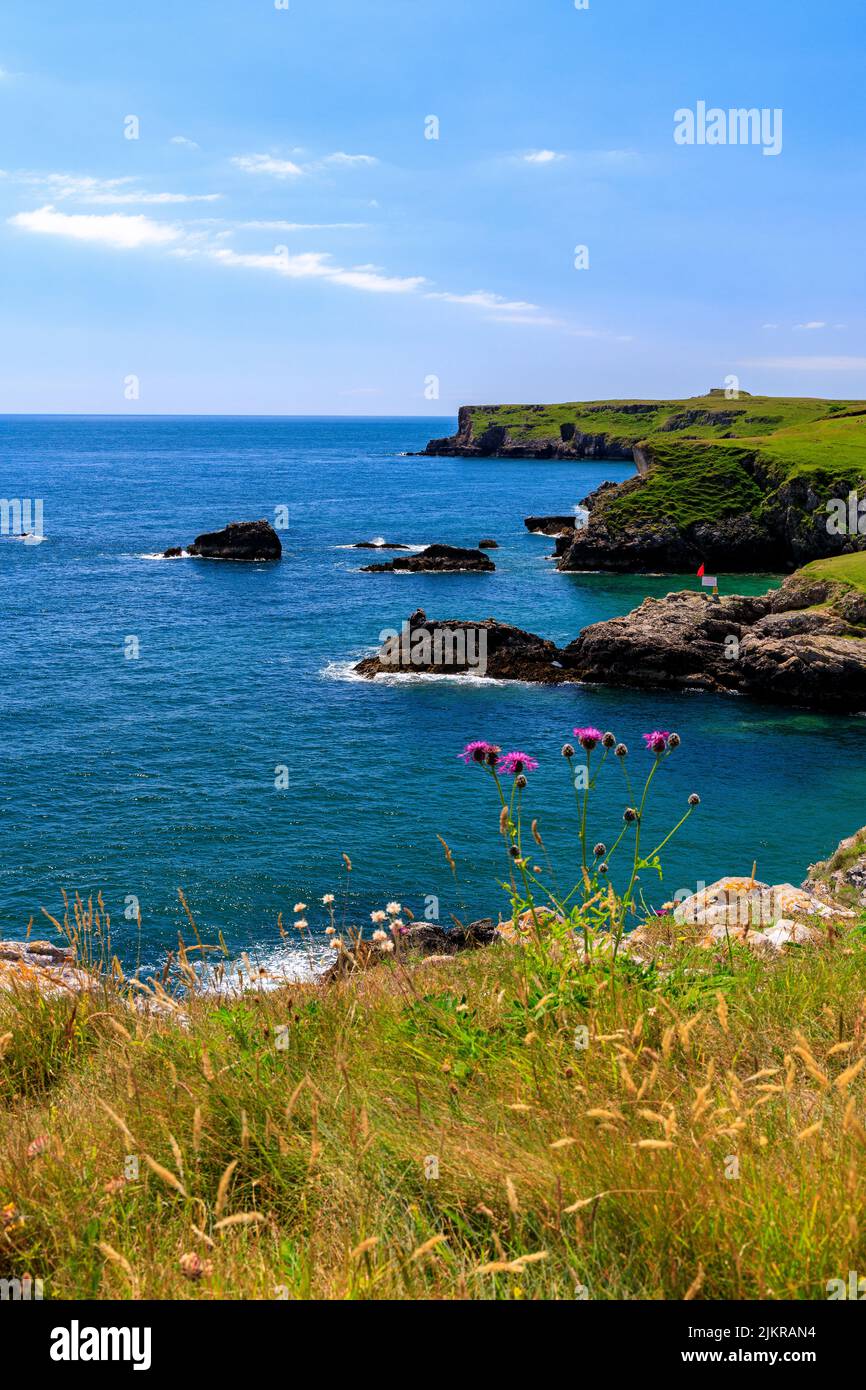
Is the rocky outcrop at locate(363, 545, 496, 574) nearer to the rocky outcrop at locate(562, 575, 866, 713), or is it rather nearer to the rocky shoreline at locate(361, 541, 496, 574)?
the rocky shoreline at locate(361, 541, 496, 574)

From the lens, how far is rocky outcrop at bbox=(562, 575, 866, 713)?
151ft

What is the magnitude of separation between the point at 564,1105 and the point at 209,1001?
308 cm

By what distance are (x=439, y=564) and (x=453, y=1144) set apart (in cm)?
8357

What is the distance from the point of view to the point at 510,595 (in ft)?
245

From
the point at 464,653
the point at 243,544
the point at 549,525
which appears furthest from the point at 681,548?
the point at 464,653

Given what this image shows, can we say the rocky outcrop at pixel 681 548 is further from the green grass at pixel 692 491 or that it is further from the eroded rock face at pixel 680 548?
the green grass at pixel 692 491

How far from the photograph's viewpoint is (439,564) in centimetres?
8669

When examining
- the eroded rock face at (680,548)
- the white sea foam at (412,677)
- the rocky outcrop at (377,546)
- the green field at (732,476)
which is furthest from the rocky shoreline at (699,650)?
the rocky outcrop at (377,546)

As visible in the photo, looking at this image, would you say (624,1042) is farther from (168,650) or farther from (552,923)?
(168,650)

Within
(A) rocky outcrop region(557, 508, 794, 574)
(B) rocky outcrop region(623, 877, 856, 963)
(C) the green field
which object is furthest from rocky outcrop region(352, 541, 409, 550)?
(B) rocky outcrop region(623, 877, 856, 963)

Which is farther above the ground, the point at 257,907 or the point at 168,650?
the point at 168,650

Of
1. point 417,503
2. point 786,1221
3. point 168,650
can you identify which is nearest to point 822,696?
point 168,650

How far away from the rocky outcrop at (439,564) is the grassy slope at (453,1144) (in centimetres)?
8068

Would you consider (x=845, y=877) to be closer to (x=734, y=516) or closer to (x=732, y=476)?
(x=734, y=516)
